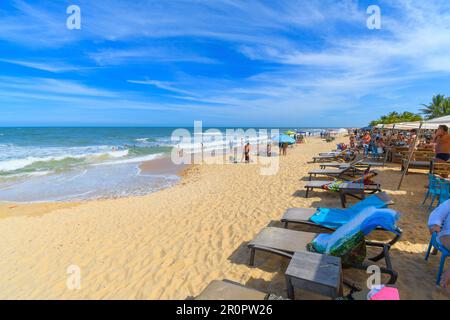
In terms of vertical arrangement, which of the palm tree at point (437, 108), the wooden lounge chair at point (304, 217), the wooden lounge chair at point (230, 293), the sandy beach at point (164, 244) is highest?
the palm tree at point (437, 108)

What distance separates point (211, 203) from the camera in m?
6.74

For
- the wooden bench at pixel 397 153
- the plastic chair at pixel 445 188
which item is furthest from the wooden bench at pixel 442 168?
the wooden bench at pixel 397 153

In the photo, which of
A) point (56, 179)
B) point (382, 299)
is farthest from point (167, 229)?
point (56, 179)

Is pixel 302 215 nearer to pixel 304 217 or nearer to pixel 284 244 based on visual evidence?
pixel 304 217

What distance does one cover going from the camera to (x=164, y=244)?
4418 millimetres

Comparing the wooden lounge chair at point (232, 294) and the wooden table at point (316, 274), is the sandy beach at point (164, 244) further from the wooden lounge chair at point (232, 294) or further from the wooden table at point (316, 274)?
the wooden lounge chair at point (232, 294)

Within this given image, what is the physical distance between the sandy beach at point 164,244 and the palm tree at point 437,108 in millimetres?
30217

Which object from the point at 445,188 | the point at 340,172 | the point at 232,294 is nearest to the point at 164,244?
the point at 232,294

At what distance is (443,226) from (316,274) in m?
1.63

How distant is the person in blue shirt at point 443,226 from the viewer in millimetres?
2652

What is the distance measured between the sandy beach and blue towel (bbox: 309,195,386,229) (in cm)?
67

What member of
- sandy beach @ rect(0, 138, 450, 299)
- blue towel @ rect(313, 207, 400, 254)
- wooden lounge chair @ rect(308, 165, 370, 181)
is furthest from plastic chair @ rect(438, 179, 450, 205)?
wooden lounge chair @ rect(308, 165, 370, 181)

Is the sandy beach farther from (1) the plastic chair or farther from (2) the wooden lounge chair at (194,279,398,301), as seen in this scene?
(2) the wooden lounge chair at (194,279,398,301)
